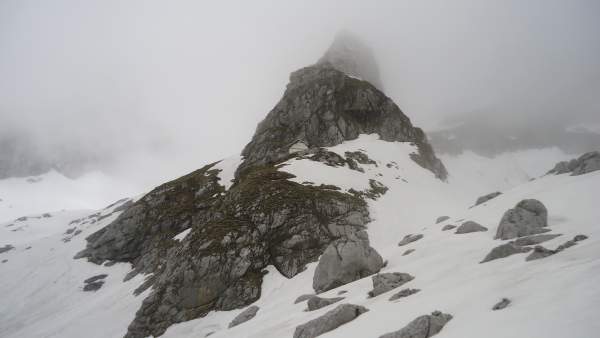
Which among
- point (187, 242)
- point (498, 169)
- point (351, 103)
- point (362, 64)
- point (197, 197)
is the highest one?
A: point (362, 64)

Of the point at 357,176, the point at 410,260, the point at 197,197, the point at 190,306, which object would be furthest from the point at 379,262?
the point at 197,197

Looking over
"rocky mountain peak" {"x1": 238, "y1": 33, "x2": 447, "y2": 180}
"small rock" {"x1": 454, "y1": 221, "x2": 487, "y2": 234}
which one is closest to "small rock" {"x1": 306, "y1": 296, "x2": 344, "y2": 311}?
"small rock" {"x1": 454, "y1": 221, "x2": 487, "y2": 234}

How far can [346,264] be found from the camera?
2439 centimetres

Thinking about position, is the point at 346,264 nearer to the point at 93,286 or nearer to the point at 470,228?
the point at 470,228

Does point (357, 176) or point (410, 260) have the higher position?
point (357, 176)

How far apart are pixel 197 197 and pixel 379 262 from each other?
48.3m

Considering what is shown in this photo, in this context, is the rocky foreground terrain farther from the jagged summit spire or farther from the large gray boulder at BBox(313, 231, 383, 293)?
the jagged summit spire

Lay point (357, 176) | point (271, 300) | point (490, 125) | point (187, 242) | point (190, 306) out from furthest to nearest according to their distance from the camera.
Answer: point (490, 125), point (357, 176), point (187, 242), point (190, 306), point (271, 300)

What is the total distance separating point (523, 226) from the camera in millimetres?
18312

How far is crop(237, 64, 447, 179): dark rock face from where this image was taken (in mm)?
83750

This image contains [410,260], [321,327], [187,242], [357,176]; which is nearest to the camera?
[321,327]

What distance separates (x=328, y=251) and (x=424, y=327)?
16488mm

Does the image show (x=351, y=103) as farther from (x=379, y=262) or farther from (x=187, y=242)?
(x=379, y=262)

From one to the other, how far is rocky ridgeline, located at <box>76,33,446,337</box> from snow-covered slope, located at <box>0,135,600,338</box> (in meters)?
1.77
